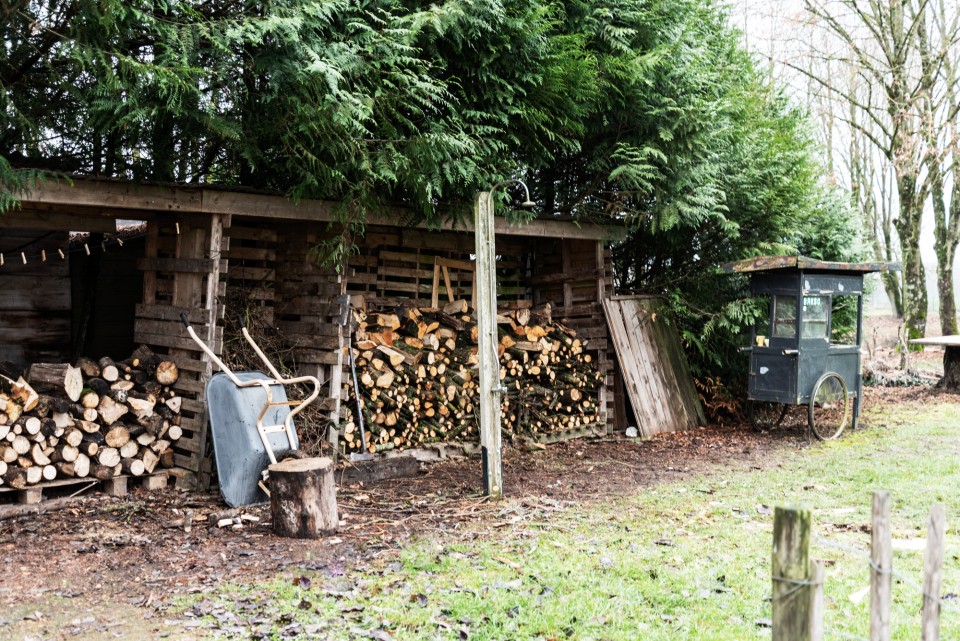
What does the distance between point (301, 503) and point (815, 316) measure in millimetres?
6342

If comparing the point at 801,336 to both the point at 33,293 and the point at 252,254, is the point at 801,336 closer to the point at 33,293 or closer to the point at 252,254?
the point at 252,254

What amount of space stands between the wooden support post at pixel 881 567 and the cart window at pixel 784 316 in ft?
23.2

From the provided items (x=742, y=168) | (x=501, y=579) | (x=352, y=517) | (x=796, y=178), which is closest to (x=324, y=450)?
(x=352, y=517)

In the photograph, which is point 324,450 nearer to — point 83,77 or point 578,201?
point 83,77

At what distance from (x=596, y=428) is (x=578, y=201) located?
278 cm

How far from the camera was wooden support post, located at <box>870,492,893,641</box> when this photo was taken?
85.8 inches

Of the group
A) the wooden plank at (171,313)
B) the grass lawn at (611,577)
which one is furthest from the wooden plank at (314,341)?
the grass lawn at (611,577)

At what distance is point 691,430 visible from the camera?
1016cm

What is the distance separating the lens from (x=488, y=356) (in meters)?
6.71

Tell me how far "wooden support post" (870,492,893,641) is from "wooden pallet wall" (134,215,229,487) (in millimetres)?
5548

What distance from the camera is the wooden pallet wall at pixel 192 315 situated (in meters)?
6.69

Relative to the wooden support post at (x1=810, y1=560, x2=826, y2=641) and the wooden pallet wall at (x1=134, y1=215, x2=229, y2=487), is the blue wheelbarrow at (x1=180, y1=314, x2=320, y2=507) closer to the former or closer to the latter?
the wooden pallet wall at (x1=134, y1=215, x2=229, y2=487)

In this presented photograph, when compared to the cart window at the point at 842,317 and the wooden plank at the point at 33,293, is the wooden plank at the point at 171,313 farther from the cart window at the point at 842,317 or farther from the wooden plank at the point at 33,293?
the cart window at the point at 842,317

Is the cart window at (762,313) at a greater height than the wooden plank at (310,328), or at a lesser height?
greater
